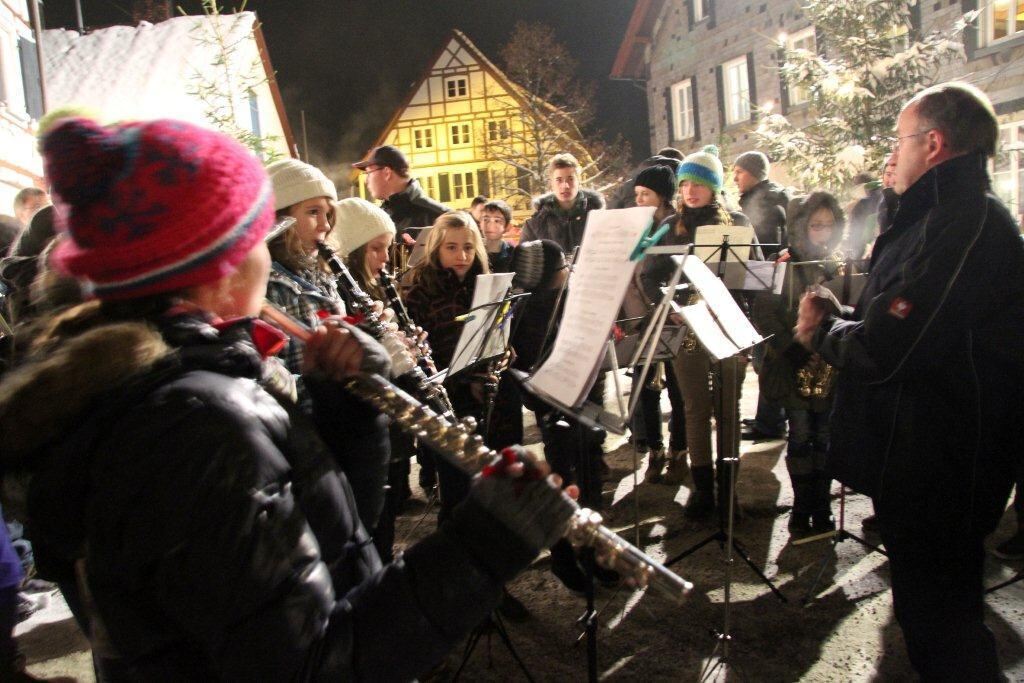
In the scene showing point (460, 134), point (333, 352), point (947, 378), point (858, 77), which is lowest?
point (947, 378)

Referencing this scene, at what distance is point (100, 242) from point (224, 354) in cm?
27

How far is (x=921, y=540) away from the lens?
2.56 m

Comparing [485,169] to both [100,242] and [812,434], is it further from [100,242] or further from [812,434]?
[100,242]

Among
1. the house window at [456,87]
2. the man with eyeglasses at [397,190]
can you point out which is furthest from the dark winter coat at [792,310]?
the house window at [456,87]

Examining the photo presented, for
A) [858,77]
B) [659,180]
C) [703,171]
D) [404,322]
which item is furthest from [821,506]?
[858,77]

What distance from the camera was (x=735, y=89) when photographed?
826 inches

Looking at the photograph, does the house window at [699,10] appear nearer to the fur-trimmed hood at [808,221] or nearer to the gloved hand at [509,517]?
the fur-trimmed hood at [808,221]

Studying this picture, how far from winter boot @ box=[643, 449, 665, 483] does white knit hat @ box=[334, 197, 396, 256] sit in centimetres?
306

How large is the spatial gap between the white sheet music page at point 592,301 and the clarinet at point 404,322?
1287 millimetres

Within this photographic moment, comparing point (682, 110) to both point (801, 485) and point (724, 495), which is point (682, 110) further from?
point (724, 495)

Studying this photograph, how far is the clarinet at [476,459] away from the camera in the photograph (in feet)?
3.80

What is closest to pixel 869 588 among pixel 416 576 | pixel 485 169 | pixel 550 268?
pixel 550 268

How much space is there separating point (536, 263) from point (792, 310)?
68.7 inches

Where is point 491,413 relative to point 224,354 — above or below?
below
